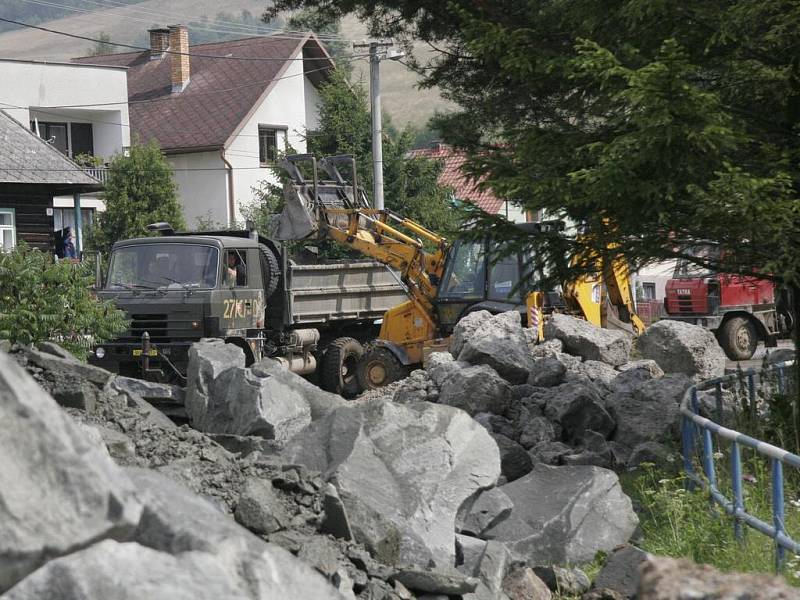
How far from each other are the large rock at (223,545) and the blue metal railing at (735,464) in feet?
10.8

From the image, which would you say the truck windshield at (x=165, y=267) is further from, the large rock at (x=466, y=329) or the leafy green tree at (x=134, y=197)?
the leafy green tree at (x=134, y=197)

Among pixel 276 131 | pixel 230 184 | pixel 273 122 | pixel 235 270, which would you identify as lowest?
pixel 235 270

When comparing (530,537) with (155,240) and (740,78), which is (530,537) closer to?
(740,78)

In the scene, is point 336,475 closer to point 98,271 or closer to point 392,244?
point 98,271

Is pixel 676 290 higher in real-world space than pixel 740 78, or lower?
lower

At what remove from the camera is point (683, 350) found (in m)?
18.0

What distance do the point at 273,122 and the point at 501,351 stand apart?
30857mm

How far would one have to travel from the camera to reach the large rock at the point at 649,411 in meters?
12.4

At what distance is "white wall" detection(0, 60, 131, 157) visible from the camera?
3891cm

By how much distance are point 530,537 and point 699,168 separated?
3.13 metres

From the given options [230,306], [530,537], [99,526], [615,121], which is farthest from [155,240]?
[99,526]

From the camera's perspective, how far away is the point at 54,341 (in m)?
13.6

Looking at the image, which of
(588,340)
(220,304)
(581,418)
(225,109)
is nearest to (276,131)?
(225,109)

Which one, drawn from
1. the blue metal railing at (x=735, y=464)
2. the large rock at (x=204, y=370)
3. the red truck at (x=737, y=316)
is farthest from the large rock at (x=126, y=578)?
the red truck at (x=737, y=316)
